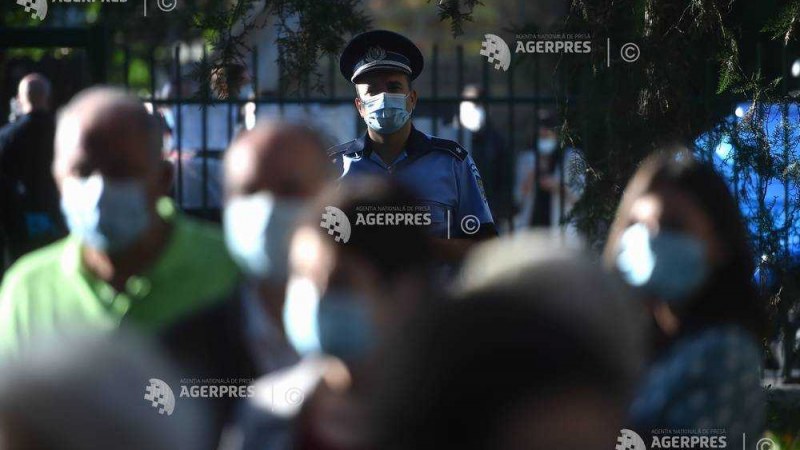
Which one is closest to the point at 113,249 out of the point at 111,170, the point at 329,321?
the point at 111,170

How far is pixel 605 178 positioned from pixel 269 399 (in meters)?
3.64

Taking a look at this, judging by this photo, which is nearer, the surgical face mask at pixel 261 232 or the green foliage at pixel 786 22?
the surgical face mask at pixel 261 232

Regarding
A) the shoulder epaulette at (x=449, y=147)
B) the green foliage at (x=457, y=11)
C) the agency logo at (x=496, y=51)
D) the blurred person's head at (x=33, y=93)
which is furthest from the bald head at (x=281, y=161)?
the blurred person's head at (x=33, y=93)

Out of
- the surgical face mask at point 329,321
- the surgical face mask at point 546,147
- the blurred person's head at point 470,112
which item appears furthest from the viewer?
the surgical face mask at point 546,147

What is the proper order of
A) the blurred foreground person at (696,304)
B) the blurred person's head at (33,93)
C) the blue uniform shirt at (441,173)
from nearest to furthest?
1. the blurred foreground person at (696,304)
2. the blue uniform shirt at (441,173)
3. the blurred person's head at (33,93)

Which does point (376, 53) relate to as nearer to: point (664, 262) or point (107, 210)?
point (107, 210)

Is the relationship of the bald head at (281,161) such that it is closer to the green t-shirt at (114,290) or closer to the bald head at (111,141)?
the green t-shirt at (114,290)

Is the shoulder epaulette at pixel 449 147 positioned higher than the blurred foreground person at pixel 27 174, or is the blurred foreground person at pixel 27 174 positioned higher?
the blurred foreground person at pixel 27 174

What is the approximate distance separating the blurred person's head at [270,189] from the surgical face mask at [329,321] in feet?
0.44

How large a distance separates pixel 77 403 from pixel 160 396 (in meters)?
0.59

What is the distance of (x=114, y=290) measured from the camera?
2.98 meters

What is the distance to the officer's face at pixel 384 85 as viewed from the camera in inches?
179

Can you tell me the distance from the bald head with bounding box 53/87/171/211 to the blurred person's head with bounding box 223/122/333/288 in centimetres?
39

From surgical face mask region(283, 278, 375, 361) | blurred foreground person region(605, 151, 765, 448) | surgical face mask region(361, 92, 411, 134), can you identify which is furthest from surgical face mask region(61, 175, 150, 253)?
surgical face mask region(361, 92, 411, 134)
